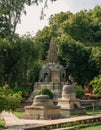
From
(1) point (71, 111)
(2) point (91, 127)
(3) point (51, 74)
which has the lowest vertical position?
(2) point (91, 127)

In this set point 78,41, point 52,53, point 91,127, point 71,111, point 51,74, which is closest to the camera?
point 91,127

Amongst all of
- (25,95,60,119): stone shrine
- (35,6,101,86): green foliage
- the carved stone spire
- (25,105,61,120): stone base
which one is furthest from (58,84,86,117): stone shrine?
(35,6,101,86): green foliage

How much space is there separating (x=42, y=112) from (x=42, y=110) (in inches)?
5.7

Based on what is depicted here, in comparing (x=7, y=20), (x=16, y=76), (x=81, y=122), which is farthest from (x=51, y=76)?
(x=81, y=122)

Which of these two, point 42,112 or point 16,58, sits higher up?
point 16,58

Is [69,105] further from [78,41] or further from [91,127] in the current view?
[78,41]

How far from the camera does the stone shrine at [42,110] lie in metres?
26.0

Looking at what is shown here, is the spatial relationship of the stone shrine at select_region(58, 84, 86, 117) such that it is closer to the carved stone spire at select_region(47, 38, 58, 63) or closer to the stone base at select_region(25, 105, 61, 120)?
the stone base at select_region(25, 105, 61, 120)

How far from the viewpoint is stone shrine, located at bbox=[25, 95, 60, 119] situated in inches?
1022

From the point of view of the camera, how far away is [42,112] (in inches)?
1020

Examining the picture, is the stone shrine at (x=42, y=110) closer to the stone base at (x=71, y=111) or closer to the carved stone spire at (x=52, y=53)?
the stone base at (x=71, y=111)

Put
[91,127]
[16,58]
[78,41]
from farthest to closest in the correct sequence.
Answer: [78,41]
[16,58]
[91,127]

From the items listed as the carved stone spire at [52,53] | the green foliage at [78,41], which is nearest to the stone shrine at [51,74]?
the carved stone spire at [52,53]

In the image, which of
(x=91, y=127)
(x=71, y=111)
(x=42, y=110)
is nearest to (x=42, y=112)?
(x=42, y=110)
